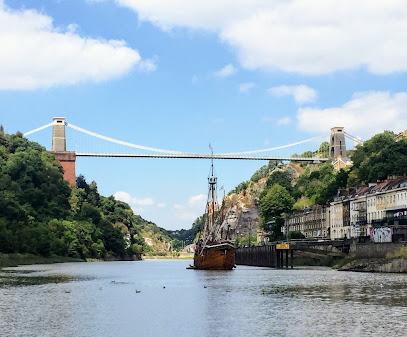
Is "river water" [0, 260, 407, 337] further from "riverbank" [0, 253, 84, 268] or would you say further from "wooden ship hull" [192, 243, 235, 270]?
"riverbank" [0, 253, 84, 268]

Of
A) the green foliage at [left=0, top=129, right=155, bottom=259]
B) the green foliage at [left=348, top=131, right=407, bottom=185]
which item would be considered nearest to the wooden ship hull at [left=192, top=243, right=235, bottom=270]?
the green foliage at [left=0, top=129, right=155, bottom=259]

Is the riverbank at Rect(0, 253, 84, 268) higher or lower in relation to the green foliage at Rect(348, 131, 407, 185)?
lower

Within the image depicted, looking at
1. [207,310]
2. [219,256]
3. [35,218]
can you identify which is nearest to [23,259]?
[219,256]

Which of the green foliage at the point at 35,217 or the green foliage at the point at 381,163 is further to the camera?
the green foliage at the point at 381,163

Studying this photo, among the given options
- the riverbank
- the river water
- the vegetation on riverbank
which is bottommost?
the river water

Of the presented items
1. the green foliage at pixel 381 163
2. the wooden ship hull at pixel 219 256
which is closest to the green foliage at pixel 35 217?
the wooden ship hull at pixel 219 256

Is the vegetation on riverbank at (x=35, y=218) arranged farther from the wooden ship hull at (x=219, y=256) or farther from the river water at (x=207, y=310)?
the river water at (x=207, y=310)

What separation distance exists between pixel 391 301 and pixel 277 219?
469 feet

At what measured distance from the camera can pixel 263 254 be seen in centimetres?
13900

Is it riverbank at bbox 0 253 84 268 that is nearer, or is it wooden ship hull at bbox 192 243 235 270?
wooden ship hull at bbox 192 243 235 270

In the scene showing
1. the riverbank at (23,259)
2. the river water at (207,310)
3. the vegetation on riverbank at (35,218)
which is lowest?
the river water at (207,310)

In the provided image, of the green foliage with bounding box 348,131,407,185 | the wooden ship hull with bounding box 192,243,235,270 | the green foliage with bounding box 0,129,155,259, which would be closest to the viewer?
the wooden ship hull with bounding box 192,243,235,270

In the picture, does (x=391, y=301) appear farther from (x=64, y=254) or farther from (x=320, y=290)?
(x=64, y=254)

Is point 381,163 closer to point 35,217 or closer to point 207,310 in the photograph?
point 35,217
